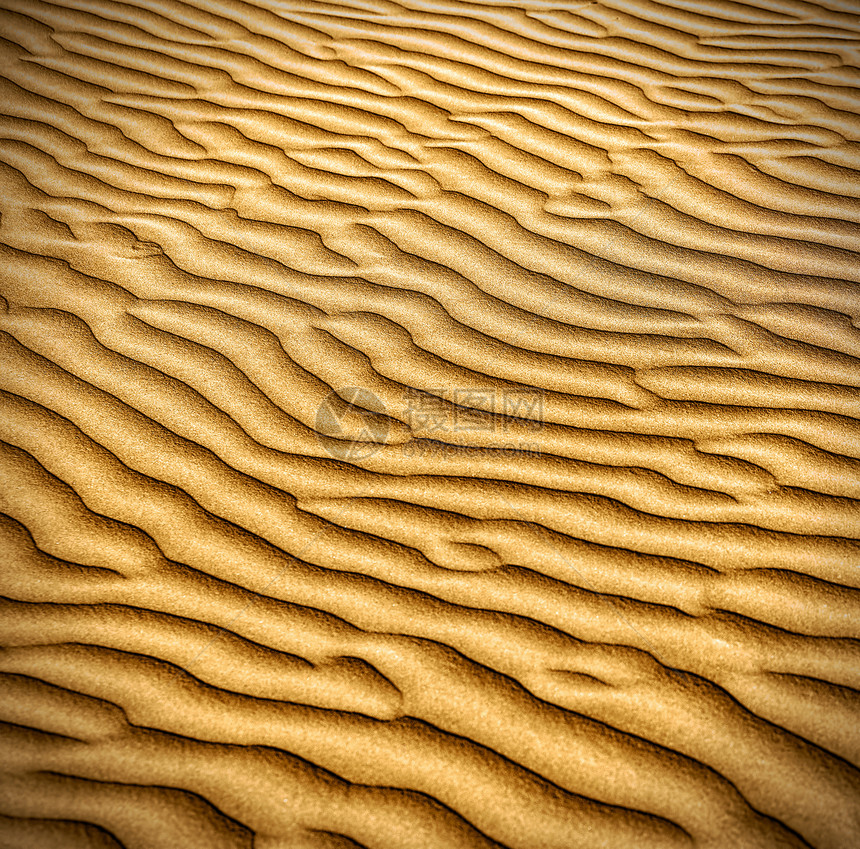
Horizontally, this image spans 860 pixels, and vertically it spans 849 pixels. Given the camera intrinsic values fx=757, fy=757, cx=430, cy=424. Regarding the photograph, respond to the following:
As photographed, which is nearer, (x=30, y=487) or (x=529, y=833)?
(x=529, y=833)

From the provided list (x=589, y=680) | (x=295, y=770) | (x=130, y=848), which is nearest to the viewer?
(x=130, y=848)

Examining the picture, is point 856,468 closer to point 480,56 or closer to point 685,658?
point 685,658

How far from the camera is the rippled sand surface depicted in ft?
5.04

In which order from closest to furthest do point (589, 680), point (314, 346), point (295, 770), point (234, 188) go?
point (295, 770)
point (589, 680)
point (314, 346)
point (234, 188)

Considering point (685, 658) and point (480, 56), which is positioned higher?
point (480, 56)

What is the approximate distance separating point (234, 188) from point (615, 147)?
160 cm

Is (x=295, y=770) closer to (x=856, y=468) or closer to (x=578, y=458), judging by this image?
(x=578, y=458)

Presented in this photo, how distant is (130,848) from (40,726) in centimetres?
36

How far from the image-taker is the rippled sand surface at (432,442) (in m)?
1.54

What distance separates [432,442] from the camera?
7.21ft

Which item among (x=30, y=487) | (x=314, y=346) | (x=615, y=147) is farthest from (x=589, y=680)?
(x=615, y=147)

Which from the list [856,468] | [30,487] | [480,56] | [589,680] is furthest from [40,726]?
[480,56]

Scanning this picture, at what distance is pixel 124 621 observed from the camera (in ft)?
5.89

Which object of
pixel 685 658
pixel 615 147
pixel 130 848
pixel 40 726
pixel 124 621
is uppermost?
pixel 615 147
